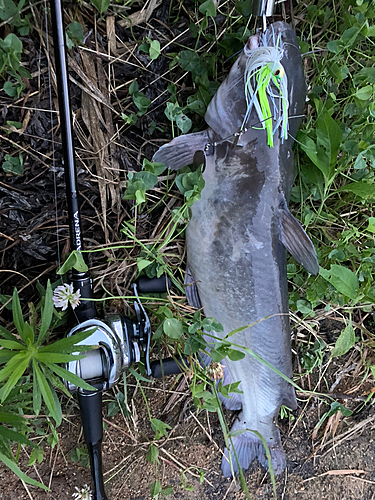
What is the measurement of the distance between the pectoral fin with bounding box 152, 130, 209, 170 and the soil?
5.8 inches

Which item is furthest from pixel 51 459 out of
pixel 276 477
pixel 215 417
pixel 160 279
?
pixel 276 477

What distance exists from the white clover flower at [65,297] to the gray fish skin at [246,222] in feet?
1.86

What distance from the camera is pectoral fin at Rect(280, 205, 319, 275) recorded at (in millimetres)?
1533

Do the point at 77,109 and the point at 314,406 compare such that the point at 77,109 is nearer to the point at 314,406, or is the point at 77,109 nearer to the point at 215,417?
the point at 215,417

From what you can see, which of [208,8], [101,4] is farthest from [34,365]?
[208,8]

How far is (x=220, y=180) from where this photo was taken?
156 cm

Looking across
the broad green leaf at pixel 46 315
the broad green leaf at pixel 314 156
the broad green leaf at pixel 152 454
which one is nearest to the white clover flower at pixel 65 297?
the broad green leaf at pixel 46 315

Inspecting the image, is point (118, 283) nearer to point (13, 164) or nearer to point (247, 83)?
point (13, 164)

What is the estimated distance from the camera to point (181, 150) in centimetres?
158

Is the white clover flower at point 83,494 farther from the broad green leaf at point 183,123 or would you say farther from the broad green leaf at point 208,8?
the broad green leaf at point 208,8

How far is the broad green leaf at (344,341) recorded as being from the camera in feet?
5.94

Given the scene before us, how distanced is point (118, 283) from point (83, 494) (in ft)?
3.43

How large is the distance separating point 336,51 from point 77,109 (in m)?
1.26

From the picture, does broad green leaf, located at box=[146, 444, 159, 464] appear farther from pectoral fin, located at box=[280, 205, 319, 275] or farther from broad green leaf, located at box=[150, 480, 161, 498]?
pectoral fin, located at box=[280, 205, 319, 275]
